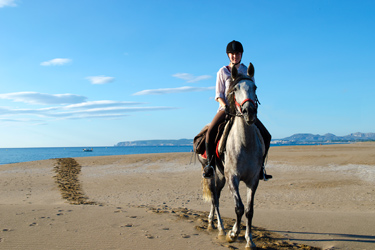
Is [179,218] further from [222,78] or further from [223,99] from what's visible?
[222,78]

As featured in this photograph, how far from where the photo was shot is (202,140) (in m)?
7.20

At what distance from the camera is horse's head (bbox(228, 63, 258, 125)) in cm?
482

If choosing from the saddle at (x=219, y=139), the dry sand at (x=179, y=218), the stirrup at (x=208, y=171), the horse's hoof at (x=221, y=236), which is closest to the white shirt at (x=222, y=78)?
the saddle at (x=219, y=139)

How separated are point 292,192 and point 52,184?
536 inches

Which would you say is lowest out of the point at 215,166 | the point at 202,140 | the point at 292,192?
the point at 292,192

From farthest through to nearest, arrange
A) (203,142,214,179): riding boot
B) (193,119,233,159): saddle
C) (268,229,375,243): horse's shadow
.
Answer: (203,142,214,179): riding boot, (268,229,375,243): horse's shadow, (193,119,233,159): saddle

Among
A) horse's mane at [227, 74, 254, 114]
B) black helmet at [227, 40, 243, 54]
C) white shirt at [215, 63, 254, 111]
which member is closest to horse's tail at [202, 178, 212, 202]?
white shirt at [215, 63, 254, 111]

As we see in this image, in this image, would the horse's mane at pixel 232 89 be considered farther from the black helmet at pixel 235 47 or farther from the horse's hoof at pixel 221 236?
the horse's hoof at pixel 221 236

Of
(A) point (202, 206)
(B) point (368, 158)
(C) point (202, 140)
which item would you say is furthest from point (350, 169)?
(C) point (202, 140)

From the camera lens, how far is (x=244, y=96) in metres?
5.02

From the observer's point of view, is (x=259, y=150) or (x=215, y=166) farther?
(x=215, y=166)

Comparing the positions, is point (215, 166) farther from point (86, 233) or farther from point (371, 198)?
point (371, 198)

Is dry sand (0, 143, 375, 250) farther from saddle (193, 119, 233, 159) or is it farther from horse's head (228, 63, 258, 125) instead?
horse's head (228, 63, 258, 125)

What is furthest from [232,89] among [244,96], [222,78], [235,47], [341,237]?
[341,237]
